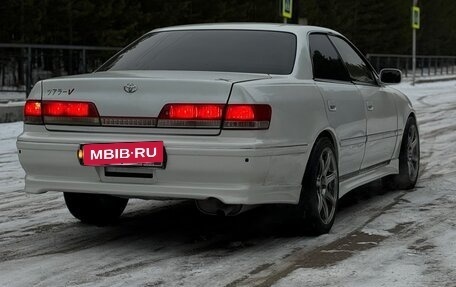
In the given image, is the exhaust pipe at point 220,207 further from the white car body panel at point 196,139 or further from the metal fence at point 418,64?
the metal fence at point 418,64

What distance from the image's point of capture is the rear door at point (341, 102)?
17.6 ft

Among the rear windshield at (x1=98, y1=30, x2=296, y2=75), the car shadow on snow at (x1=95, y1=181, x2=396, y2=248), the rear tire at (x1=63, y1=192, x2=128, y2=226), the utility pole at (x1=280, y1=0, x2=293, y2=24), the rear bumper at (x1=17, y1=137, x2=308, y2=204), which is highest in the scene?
the utility pole at (x1=280, y1=0, x2=293, y2=24)

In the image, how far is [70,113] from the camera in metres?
4.72

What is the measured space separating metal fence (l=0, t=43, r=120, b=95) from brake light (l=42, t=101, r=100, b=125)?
10.00m

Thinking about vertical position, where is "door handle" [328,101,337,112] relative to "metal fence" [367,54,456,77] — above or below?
above

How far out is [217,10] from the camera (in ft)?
112

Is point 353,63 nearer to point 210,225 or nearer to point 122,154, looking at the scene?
point 210,225

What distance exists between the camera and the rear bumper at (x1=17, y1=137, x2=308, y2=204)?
4398 mm

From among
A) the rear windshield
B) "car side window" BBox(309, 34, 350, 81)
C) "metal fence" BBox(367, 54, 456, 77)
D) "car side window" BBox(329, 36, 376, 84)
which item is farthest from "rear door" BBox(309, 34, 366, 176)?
"metal fence" BBox(367, 54, 456, 77)

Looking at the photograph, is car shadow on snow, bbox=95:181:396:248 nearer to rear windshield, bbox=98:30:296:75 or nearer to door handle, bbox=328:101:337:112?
door handle, bbox=328:101:337:112

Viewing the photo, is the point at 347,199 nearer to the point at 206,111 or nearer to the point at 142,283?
the point at 206,111

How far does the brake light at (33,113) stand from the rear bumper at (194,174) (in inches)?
5.6

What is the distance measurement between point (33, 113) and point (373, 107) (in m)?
2.76

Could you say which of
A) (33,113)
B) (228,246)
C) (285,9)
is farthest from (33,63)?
(228,246)
